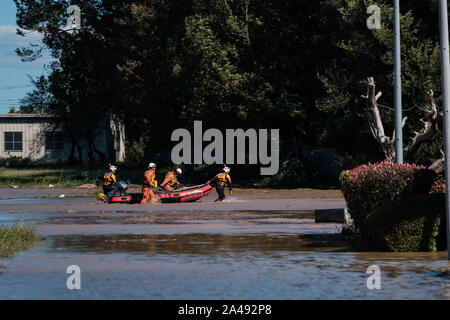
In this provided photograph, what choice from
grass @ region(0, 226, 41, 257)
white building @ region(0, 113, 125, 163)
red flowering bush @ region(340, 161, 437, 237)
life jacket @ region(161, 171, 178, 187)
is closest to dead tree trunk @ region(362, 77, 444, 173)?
red flowering bush @ region(340, 161, 437, 237)

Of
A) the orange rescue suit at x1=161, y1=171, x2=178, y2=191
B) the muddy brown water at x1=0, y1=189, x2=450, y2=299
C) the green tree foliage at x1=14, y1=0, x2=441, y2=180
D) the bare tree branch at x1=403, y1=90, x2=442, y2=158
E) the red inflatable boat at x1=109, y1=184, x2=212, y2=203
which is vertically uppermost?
the green tree foliage at x1=14, y1=0, x2=441, y2=180

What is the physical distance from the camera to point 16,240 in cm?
1948

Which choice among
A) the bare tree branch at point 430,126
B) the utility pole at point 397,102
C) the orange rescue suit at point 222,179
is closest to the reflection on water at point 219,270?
the utility pole at point 397,102

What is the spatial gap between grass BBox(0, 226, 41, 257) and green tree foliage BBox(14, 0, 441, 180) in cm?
2534

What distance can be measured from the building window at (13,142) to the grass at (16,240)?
59.7 meters

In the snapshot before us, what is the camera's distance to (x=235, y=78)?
50.2 m

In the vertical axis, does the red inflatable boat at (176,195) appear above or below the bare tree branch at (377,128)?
below

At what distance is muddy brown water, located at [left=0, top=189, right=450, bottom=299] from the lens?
1266 cm

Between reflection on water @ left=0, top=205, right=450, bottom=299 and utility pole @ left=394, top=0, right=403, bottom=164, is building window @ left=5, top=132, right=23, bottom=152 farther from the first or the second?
utility pole @ left=394, top=0, right=403, bottom=164

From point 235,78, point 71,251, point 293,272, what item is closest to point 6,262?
point 71,251

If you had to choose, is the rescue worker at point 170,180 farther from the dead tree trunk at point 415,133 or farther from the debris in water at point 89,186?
the dead tree trunk at point 415,133

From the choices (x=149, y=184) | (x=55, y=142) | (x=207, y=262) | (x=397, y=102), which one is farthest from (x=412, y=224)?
(x=55, y=142)

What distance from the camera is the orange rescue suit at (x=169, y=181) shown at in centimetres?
3897
